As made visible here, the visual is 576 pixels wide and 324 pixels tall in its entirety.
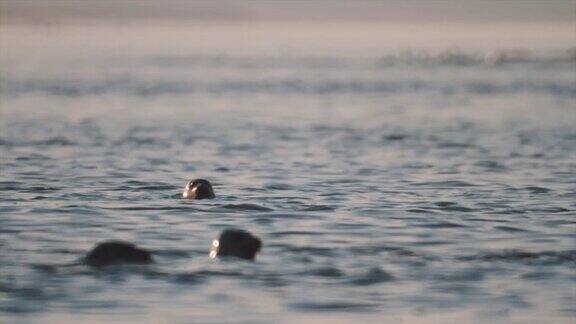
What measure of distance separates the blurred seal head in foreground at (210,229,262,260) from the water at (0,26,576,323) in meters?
0.24

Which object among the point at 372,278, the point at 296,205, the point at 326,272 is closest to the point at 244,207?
the point at 296,205

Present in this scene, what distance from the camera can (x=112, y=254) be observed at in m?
17.1

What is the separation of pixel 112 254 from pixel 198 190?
18.8 ft

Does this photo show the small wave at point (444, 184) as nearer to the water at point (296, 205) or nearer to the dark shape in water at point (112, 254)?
the water at point (296, 205)

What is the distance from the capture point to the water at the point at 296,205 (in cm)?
1538

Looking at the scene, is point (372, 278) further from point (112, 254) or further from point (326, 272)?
point (112, 254)

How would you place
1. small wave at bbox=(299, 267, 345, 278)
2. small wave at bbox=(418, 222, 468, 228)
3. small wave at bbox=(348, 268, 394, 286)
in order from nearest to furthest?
small wave at bbox=(348, 268, 394, 286)
small wave at bbox=(299, 267, 345, 278)
small wave at bbox=(418, 222, 468, 228)

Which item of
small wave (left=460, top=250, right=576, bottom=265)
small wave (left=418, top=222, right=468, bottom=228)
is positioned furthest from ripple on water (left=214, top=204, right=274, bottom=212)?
small wave (left=460, top=250, right=576, bottom=265)

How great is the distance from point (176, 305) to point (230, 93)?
41063mm

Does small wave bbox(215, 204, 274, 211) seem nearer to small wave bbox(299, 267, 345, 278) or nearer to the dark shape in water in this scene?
the dark shape in water

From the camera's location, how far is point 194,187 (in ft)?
74.8

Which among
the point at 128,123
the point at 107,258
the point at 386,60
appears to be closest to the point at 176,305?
the point at 107,258

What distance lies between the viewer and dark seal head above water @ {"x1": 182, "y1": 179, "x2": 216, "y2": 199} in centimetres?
2277

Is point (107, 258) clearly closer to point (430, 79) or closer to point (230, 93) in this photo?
point (230, 93)
